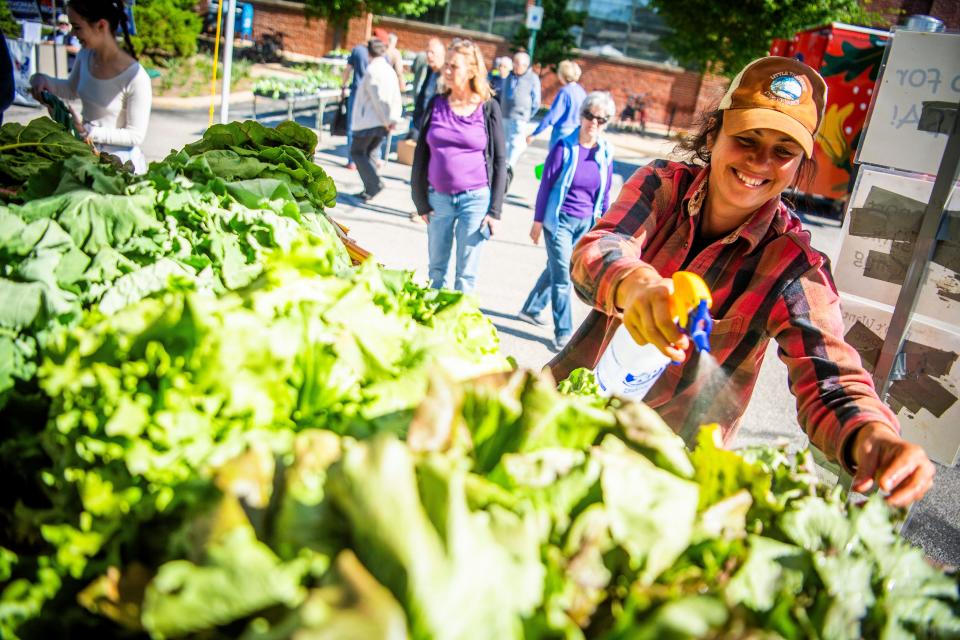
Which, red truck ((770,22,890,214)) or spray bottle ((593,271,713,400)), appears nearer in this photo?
spray bottle ((593,271,713,400))

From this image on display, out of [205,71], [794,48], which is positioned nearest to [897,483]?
[794,48]

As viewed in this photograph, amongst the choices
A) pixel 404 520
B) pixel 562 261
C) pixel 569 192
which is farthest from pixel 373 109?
pixel 404 520

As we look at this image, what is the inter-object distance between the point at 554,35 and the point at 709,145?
88.9 feet

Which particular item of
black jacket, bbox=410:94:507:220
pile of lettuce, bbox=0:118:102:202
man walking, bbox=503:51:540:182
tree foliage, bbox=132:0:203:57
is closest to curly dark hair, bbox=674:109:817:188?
pile of lettuce, bbox=0:118:102:202

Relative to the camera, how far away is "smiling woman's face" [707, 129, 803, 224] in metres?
2.03

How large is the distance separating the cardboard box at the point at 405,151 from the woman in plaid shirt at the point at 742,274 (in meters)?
9.94

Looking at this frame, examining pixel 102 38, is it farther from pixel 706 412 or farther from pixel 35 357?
pixel 706 412

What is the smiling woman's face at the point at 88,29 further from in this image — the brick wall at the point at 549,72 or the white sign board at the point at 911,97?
the brick wall at the point at 549,72

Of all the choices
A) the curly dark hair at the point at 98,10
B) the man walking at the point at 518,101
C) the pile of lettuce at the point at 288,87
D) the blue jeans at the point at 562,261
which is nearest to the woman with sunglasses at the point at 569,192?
the blue jeans at the point at 562,261

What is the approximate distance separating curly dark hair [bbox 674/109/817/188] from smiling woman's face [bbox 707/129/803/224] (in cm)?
17

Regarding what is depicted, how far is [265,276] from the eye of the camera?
4.48 ft

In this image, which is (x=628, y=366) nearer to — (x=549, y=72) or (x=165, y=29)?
(x=165, y=29)

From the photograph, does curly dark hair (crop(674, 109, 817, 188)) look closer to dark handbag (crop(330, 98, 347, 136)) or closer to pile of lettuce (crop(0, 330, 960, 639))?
pile of lettuce (crop(0, 330, 960, 639))

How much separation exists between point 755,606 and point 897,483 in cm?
72
